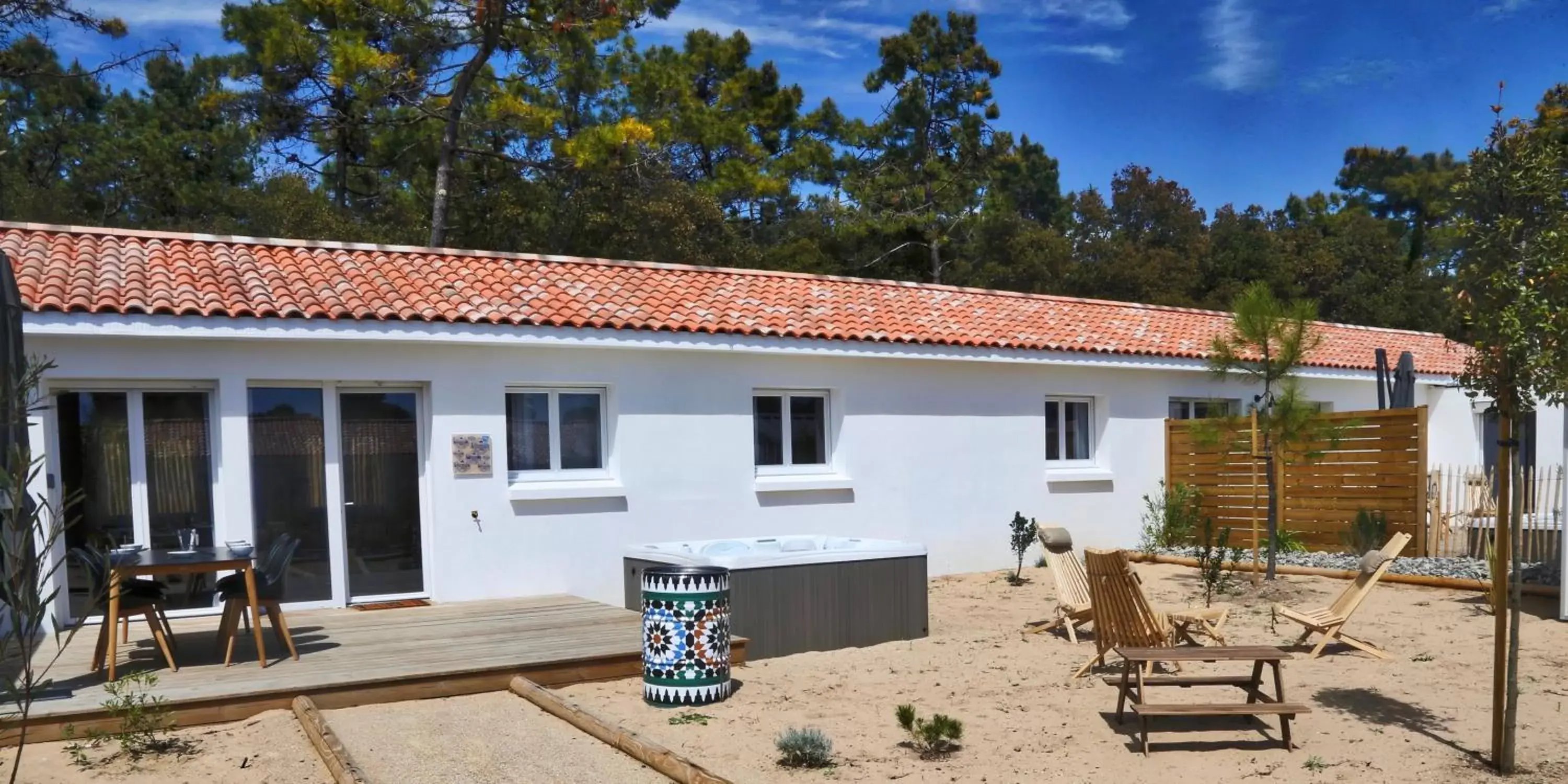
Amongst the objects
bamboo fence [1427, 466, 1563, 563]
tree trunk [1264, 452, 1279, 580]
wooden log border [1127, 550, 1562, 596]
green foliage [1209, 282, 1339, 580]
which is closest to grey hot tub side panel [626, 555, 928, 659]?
wooden log border [1127, 550, 1562, 596]

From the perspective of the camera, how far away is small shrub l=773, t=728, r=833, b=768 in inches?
275

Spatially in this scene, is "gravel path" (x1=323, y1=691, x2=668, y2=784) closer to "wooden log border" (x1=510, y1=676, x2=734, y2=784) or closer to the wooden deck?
"wooden log border" (x1=510, y1=676, x2=734, y2=784)

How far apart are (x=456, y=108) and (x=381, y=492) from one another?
16257mm

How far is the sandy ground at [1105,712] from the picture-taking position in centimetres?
685

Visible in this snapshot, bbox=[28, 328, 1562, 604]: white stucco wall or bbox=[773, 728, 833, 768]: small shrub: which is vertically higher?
bbox=[28, 328, 1562, 604]: white stucco wall

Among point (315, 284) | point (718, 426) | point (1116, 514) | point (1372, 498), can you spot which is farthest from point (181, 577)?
point (1372, 498)

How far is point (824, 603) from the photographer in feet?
35.1

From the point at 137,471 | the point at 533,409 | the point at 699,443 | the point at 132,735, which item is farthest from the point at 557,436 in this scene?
the point at 132,735

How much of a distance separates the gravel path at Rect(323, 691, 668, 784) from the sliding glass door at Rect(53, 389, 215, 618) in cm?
396

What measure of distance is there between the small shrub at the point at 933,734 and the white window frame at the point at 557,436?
6.48m

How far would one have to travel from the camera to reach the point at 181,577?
449 inches

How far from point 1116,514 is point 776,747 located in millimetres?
11417

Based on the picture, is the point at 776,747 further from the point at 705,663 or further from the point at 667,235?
the point at 667,235

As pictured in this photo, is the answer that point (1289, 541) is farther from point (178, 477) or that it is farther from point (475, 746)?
point (178, 477)
